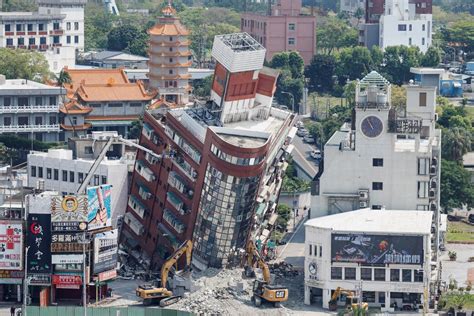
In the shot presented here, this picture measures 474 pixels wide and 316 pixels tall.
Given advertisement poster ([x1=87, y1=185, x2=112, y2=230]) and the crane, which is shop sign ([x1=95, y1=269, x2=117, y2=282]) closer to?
advertisement poster ([x1=87, y1=185, x2=112, y2=230])

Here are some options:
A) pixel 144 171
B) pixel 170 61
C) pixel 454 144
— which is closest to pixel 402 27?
pixel 170 61

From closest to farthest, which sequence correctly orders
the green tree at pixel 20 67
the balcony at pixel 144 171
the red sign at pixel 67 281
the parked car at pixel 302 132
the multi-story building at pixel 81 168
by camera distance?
the red sign at pixel 67 281, the balcony at pixel 144 171, the multi-story building at pixel 81 168, the parked car at pixel 302 132, the green tree at pixel 20 67

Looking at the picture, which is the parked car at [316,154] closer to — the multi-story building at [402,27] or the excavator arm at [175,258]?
the excavator arm at [175,258]

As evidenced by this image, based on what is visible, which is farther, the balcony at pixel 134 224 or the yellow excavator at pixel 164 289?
the balcony at pixel 134 224

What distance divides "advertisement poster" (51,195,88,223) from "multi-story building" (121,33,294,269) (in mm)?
6494

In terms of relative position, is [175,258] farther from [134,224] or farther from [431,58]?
[431,58]

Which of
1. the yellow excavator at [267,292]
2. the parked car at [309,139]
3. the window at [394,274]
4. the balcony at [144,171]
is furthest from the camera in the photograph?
the parked car at [309,139]

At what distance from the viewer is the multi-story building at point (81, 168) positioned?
11062 cm

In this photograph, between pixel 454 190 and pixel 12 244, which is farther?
pixel 454 190

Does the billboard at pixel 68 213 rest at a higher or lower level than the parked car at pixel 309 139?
higher

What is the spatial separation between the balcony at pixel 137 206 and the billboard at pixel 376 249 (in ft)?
43.7

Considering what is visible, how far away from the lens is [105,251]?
332 feet

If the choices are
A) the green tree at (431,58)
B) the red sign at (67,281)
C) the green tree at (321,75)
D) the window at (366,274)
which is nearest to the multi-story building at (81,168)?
the red sign at (67,281)

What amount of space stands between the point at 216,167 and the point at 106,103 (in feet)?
180
